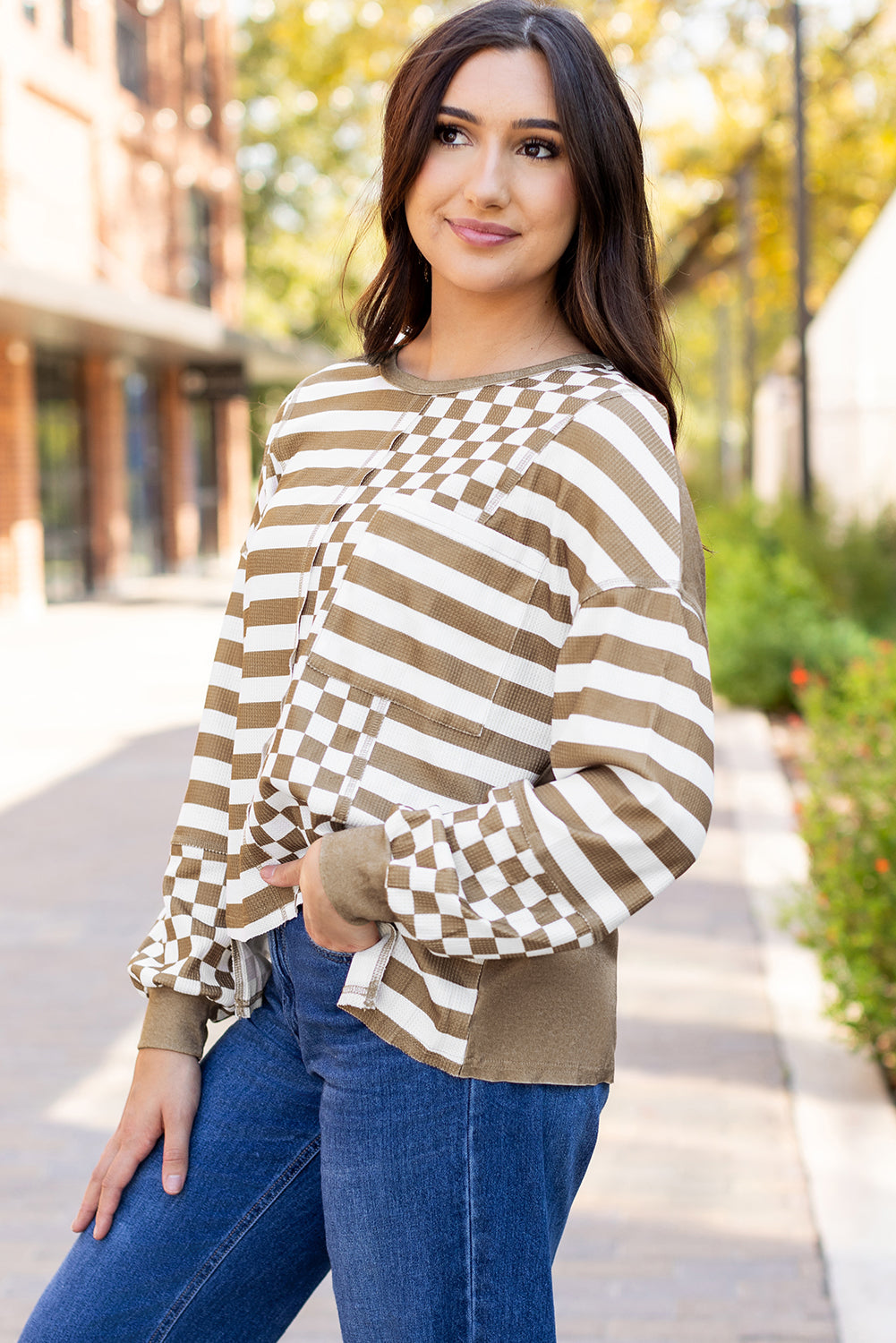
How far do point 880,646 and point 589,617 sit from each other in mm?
5280

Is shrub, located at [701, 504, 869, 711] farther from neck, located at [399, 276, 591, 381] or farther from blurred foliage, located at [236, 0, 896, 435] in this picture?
neck, located at [399, 276, 591, 381]

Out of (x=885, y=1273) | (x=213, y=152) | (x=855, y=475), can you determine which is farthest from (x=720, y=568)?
(x=213, y=152)

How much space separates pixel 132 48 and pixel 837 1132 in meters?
23.6

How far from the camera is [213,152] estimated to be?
90.0 ft

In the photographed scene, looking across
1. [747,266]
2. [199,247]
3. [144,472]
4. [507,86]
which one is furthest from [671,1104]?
[199,247]

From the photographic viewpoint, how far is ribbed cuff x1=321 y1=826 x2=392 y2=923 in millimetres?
1380

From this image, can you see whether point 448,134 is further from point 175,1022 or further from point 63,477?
point 63,477

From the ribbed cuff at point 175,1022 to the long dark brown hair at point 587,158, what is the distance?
0.85 m

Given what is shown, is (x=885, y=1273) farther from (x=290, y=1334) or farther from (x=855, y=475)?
(x=855, y=475)

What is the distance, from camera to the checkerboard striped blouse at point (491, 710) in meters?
1.34

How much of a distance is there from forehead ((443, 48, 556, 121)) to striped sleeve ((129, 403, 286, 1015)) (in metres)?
0.43

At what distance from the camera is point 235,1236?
1.62 metres

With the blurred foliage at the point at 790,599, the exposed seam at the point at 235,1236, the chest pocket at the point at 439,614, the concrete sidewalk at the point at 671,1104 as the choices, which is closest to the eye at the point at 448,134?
the chest pocket at the point at 439,614

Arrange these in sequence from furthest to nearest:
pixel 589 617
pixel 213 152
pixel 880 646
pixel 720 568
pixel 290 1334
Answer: pixel 213 152
pixel 720 568
pixel 880 646
pixel 290 1334
pixel 589 617
